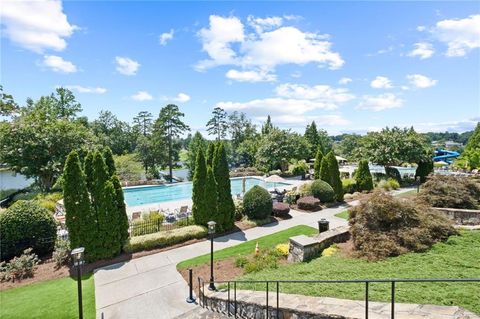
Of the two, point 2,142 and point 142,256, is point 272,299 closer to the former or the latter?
point 142,256

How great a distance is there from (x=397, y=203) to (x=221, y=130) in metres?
43.5

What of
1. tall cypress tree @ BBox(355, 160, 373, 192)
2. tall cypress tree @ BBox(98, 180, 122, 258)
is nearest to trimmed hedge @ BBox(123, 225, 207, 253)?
tall cypress tree @ BBox(98, 180, 122, 258)

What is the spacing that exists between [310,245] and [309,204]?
833cm

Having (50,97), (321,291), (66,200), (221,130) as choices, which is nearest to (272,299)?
(321,291)

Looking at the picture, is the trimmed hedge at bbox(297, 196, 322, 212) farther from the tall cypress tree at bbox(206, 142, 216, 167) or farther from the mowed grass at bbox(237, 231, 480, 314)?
the mowed grass at bbox(237, 231, 480, 314)

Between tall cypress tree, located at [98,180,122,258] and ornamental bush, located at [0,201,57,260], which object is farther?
tall cypress tree, located at [98,180,122,258]

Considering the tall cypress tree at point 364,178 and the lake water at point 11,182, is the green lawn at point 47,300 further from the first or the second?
the lake water at point 11,182

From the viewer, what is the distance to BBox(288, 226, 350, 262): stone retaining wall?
385 inches

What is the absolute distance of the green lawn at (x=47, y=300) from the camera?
743 cm

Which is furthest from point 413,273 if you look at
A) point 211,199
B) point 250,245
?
point 211,199

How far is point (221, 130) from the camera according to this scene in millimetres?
51250

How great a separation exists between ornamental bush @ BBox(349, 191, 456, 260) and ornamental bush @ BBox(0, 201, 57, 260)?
12.5 m

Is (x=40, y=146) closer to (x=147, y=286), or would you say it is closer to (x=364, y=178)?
(x=147, y=286)

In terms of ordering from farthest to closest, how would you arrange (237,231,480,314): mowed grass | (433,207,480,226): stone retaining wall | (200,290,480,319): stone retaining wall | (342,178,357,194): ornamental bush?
(342,178,357,194): ornamental bush < (433,207,480,226): stone retaining wall < (237,231,480,314): mowed grass < (200,290,480,319): stone retaining wall
